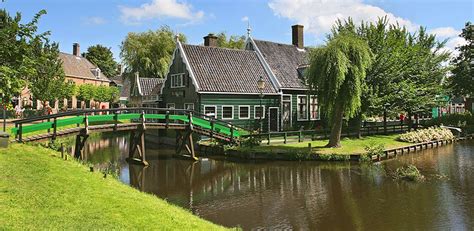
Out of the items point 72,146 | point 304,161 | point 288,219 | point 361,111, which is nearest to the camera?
point 288,219

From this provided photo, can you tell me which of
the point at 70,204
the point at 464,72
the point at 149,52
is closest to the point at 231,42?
the point at 149,52

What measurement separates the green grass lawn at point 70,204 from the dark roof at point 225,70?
1573cm

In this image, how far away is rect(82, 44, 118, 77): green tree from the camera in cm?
8062

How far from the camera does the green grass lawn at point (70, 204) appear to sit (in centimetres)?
748

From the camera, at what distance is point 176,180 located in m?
17.3

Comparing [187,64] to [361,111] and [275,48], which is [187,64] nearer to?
[275,48]

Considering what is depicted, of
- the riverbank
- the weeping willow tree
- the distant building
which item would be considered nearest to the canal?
the riverbank

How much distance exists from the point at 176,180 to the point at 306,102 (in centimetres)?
1693

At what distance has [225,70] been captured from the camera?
2906 centimetres

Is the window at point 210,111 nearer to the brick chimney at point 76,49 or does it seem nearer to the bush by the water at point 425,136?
the bush by the water at point 425,136

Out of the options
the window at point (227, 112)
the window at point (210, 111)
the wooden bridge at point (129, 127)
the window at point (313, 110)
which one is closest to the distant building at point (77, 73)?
the window at point (210, 111)

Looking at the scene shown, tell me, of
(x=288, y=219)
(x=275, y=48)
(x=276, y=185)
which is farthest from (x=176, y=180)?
(x=275, y=48)

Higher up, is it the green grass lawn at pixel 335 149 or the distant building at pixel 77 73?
the distant building at pixel 77 73

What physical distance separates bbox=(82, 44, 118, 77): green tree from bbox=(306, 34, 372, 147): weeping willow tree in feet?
221
